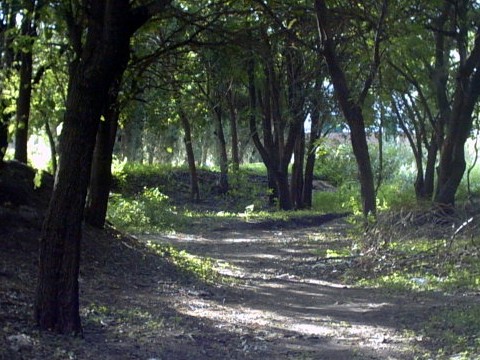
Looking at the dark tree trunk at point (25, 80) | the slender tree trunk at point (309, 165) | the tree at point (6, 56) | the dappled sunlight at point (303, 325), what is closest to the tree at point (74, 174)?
the tree at point (6, 56)

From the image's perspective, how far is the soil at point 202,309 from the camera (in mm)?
7273

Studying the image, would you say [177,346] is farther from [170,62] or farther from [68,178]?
[170,62]

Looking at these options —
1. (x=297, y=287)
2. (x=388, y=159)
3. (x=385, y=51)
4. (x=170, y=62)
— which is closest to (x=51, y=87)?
(x=170, y=62)

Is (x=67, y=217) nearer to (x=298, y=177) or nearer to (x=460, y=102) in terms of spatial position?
(x=460, y=102)

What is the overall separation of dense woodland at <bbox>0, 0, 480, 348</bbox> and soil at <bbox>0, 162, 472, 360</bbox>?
2.03 ft

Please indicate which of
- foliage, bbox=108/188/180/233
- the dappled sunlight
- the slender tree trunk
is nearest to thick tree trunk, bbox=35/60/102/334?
the dappled sunlight

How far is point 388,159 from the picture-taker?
1657 inches

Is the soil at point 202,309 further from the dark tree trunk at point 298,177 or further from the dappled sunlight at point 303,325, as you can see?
the dark tree trunk at point 298,177

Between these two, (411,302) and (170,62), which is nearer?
(411,302)

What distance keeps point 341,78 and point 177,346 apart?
9.48 m

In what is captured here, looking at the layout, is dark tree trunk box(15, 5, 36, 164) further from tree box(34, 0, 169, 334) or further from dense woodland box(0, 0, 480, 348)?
tree box(34, 0, 169, 334)

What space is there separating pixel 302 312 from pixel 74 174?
14.0ft

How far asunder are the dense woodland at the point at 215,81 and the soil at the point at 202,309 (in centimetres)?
62

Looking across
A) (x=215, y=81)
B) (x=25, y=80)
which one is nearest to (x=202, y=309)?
(x=25, y=80)
